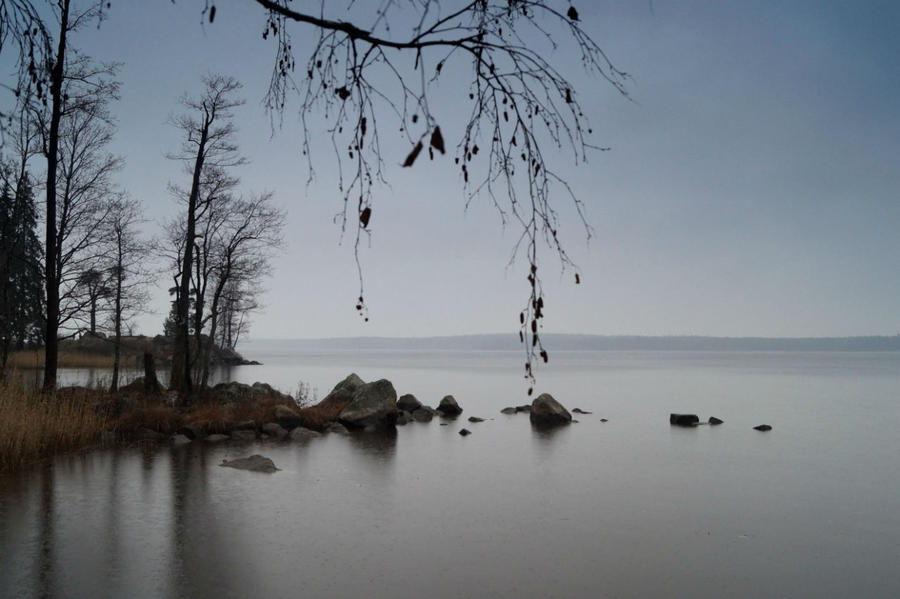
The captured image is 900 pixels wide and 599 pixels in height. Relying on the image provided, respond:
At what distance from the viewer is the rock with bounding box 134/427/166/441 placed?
1573 centimetres

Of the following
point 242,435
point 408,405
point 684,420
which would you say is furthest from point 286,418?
point 684,420

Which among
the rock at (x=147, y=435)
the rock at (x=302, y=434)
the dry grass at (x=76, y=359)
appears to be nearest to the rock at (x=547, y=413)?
the rock at (x=302, y=434)

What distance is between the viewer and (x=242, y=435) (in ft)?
55.3

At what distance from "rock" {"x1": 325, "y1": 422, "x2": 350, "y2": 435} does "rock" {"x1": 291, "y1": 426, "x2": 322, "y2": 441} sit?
698 millimetres

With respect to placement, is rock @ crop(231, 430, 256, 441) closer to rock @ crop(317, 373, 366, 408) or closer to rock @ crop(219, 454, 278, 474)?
rock @ crop(219, 454, 278, 474)

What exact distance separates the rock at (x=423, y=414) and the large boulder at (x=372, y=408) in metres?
1.88

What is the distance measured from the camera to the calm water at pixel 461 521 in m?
7.02

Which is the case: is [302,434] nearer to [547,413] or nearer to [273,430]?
[273,430]

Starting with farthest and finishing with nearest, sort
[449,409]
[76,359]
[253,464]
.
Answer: [76,359] < [449,409] < [253,464]

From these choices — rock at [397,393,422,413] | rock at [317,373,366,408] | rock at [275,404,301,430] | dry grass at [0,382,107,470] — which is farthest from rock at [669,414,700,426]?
dry grass at [0,382,107,470]

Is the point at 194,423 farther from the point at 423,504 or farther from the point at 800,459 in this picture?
the point at 800,459

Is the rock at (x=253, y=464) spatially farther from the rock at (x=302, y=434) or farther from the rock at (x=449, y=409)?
the rock at (x=449, y=409)

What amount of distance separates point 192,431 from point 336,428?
13.4 feet

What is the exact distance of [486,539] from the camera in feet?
28.1
